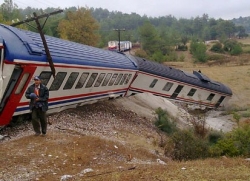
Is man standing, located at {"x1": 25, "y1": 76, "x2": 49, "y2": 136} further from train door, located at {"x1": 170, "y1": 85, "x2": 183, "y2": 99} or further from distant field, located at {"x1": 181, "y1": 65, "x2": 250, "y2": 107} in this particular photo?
distant field, located at {"x1": 181, "y1": 65, "x2": 250, "y2": 107}

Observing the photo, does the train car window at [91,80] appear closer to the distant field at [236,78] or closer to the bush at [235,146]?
the bush at [235,146]

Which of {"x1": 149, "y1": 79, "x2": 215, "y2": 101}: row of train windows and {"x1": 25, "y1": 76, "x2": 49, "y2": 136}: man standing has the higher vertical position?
{"x1": 25, "y1": 76, "x2": 49, "y2": 136}: man standing

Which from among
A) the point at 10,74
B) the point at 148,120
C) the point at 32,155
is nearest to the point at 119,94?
the point at 148,120

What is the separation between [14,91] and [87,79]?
465cm

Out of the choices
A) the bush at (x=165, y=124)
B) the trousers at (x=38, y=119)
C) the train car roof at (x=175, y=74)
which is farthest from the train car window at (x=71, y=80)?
the train car roof at (x=175, y=74)

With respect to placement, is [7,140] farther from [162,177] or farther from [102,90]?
[102,90]

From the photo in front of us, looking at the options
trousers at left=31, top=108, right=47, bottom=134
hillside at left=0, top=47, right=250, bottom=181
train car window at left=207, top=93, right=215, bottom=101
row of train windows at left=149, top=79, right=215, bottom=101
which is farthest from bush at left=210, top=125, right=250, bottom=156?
train car window at left=207, top=93, right=215, bottom=101

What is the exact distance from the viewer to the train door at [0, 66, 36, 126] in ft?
30.3

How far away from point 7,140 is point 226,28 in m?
139

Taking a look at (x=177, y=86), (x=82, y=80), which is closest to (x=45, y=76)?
(x=82, y=80)

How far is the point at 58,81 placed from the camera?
11656mm

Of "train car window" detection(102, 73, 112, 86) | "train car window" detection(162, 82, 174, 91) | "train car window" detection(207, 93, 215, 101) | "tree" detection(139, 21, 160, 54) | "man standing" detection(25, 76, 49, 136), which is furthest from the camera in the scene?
"tree" detection(139, 21, 160, 54)

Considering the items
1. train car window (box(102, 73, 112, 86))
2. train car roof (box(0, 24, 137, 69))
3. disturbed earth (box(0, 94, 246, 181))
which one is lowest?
disturbed earth (box(0, 94, 246, 181))

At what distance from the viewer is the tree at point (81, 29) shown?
164ft
